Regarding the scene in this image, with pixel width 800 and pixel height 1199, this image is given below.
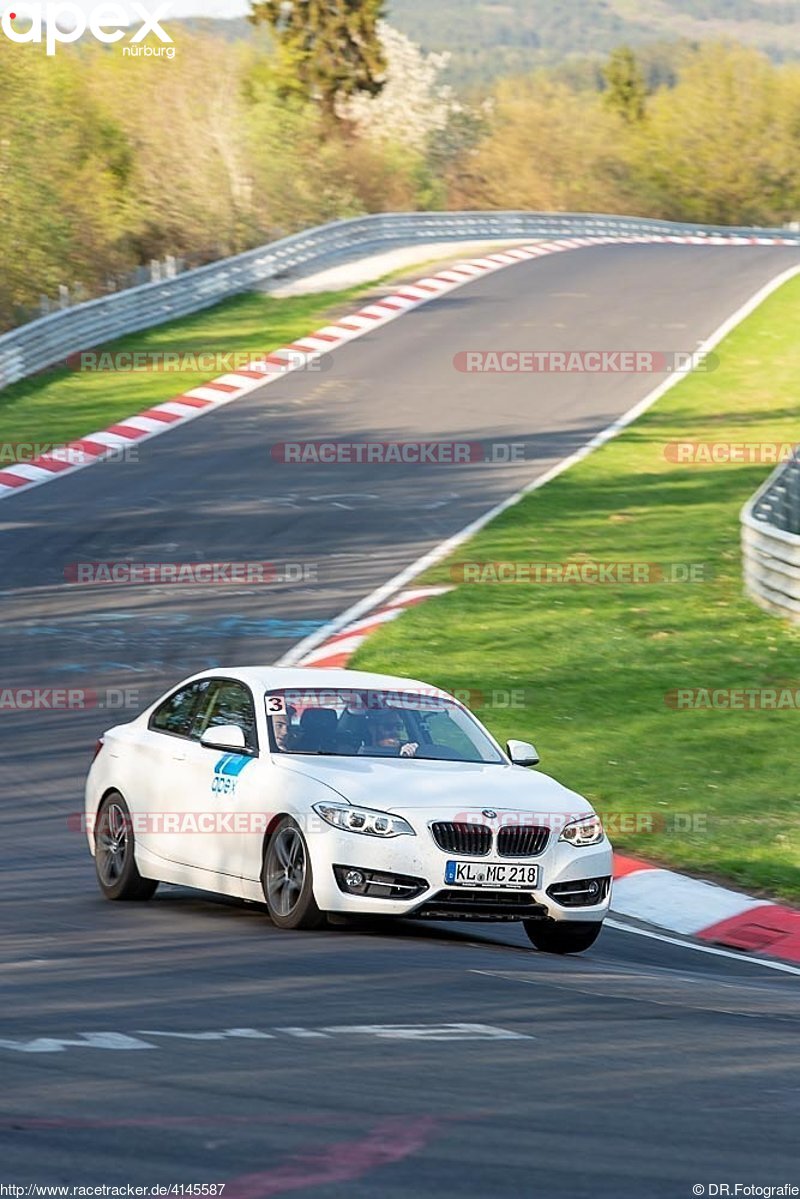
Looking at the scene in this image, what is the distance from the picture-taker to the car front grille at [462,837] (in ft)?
34.3

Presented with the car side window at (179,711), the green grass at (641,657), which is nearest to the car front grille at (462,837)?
the car side window at (179,711)

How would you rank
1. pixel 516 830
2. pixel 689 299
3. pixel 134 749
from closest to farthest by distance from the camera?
1. pixel 516 830
2. pixel 134 749
3. pixel 689 299

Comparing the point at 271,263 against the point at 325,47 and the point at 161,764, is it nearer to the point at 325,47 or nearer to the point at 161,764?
the point at 325,47

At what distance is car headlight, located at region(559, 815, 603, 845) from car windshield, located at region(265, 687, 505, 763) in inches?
32.5

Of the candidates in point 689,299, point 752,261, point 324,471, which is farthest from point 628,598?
point 752,261

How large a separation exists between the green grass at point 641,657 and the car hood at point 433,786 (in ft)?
8.33

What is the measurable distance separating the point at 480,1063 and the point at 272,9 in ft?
235

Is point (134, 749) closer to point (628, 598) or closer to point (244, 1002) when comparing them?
point (244, 1002)

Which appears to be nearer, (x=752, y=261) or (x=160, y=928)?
(x=160, y=928)

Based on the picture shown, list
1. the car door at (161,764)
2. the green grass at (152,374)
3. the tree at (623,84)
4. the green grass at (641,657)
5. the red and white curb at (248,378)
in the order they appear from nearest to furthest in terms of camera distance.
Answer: the car door at (161,764) → the green grass at (641,657) → the red and white curb at (248,378) → the green grass at (152,374) → the tree at (623,84)

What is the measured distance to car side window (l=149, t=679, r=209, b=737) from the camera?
12.1 meters

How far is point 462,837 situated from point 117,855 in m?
2.44

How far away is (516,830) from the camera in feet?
34.9

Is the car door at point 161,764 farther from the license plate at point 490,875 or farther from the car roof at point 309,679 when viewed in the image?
the license plate at point 490,875
